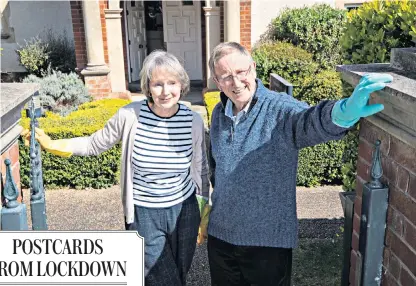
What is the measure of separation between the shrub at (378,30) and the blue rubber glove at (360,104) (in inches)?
32.0

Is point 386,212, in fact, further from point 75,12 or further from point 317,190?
point 75,12

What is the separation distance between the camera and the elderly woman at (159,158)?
96.7 inches

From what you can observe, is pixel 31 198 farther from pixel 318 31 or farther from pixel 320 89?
pixel 318 31

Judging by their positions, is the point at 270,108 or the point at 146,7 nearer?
the point at 270,108

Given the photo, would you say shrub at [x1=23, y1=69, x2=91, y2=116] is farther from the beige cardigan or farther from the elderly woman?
the elderly woman

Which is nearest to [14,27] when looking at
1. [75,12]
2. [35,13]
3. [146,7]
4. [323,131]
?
[35,13]

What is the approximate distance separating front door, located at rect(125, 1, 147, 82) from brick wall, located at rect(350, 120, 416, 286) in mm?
9910

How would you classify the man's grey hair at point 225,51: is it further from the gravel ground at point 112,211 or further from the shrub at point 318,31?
the shrub at point 318,31

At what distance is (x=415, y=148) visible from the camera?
1585 mm

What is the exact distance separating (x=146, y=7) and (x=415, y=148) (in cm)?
1171

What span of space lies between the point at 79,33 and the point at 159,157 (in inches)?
302

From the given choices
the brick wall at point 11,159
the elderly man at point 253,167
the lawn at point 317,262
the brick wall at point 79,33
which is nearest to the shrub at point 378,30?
the elderly man at point 253,167

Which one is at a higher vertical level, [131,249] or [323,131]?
[323,131]


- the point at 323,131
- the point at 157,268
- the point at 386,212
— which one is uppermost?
the point at 323,131
